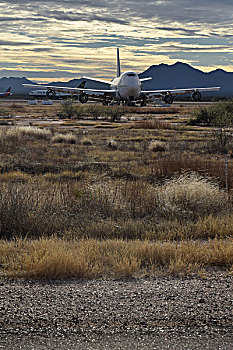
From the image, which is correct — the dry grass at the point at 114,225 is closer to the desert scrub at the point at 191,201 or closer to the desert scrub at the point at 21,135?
the desert scrub at the point at 191,201

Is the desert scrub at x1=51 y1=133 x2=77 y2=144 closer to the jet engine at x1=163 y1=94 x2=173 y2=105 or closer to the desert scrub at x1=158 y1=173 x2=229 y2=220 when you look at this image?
the desert scrub at x1=158 y1=173 x2=229 y2=220

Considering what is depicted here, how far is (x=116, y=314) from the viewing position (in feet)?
16.8

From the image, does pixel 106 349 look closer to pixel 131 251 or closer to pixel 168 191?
pixel 131 251

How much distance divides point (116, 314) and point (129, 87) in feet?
239

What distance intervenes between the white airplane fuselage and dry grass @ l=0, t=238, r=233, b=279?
229 feet

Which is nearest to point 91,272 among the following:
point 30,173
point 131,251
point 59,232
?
point 131,251

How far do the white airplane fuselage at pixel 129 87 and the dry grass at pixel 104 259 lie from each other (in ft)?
229

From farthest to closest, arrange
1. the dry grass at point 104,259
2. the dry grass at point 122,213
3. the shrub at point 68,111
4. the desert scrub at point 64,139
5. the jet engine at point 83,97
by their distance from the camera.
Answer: the shrub at point 68,111 < the jet engine at point 83,97 < the desert scrub at point 64,139 < the dry grass at point 122,213 < the dry grass at point 104,259

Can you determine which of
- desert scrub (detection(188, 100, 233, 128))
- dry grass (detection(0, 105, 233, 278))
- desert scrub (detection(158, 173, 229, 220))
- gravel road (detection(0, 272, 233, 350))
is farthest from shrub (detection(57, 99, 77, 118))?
gravel road (detection(0, 272, 233, 350))

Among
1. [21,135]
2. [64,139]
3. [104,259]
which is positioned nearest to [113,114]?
[21,135]

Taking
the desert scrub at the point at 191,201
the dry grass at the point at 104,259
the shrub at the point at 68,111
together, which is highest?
the dry grass at the point at 104,259

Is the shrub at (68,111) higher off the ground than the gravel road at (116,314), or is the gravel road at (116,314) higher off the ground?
the gravel road at (116,314)

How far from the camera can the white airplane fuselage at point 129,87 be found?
250ft

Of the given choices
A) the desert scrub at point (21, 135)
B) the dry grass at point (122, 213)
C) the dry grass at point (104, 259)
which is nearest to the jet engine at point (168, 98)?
the desert scrub at point (21, 135)
